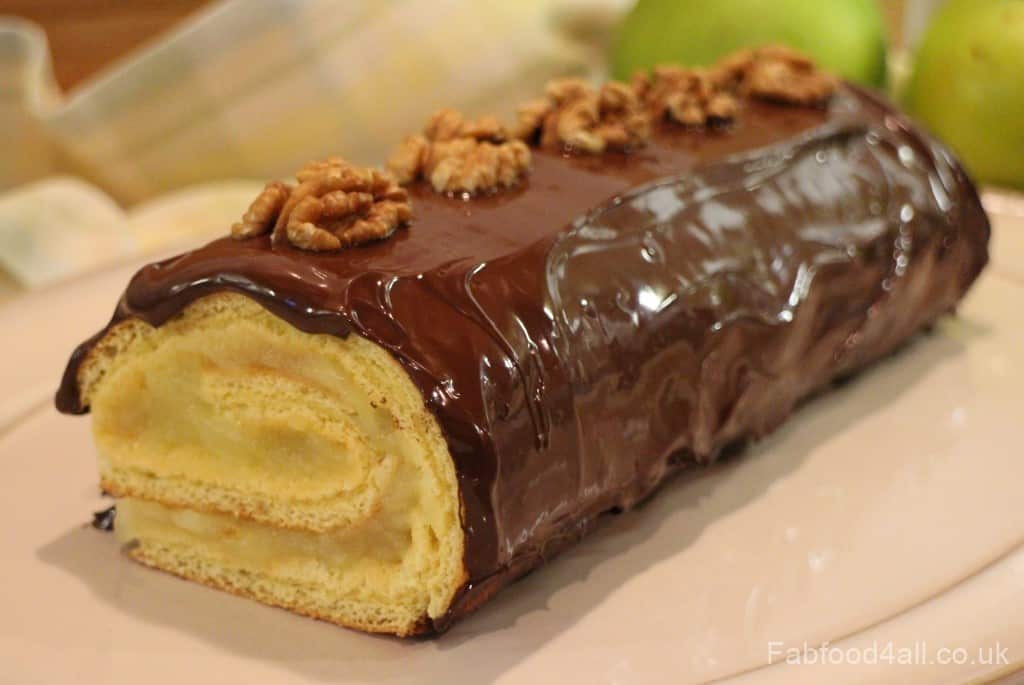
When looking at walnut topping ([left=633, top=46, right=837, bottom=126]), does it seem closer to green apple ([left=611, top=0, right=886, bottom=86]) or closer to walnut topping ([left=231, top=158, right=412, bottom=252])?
green apple ([left=611, top=0, right=886, bottom=86])

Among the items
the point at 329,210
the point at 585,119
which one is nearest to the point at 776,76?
the point at 585,119

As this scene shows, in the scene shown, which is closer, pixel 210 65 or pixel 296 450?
pixel 296 450

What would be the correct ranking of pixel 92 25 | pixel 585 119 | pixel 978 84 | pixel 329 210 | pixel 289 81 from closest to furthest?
pixel 329 210
pixel 585 119
pixel 978 84
pixel 289 81
pixel 92 25

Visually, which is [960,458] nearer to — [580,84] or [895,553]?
[895,553]

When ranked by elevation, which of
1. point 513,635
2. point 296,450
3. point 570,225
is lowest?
point 513,635

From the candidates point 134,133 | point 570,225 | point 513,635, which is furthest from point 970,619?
point 134,133

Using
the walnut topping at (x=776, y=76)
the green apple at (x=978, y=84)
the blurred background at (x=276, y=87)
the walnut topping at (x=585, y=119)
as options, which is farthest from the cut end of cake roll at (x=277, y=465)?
the green apple at (x=978, y=84)

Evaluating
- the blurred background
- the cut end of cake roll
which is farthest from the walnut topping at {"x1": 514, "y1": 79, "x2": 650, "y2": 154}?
the blurred background

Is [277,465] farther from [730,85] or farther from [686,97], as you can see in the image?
[730,85]
